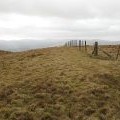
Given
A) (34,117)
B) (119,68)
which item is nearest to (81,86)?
(34,117)

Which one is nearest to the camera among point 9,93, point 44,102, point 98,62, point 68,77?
point 44,102

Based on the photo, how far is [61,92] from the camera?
27625mm

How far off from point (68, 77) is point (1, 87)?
20.5ft

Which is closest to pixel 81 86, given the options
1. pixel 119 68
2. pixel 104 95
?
pixel 104 95

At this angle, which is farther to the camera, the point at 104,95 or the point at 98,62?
the point at 98,62

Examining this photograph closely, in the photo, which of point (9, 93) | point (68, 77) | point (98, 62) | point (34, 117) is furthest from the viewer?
point (98, 62)

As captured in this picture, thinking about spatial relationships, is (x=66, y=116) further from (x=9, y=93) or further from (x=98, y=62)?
(x=98, y=62)

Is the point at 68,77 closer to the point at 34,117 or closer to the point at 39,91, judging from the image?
the point at 39,91

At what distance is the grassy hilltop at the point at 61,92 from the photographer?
78.0 feet

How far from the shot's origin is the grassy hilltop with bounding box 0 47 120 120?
23.8 m

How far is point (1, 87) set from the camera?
96.8 feet

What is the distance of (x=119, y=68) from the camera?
3647cm

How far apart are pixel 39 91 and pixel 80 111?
16.7 feet

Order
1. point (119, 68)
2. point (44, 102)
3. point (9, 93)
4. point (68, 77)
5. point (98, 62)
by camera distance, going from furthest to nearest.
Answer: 1. point (98, 62)
2. point (119, 68)
3. point (68, 77)
4. point (9, 93)
5. point (44, 102)
